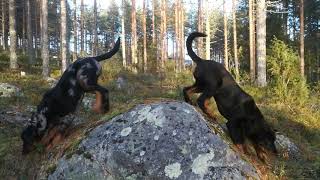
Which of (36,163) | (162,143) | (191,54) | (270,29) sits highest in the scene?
(270,29)

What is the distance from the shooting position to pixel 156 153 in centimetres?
540

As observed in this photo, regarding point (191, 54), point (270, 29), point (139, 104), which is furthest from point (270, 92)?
point (270, 29)

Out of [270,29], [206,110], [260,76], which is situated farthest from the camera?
[270,29]

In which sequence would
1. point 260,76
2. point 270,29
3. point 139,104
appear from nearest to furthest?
1. point 139,104
2. point 260,76
3. point 270,29

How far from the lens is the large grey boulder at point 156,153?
5324mm

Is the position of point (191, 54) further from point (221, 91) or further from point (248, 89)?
point (248, 89)

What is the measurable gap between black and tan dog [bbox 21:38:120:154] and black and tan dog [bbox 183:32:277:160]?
5.25ft

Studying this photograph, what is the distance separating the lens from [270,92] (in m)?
16.6

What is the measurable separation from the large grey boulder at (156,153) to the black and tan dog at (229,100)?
975 millimetres

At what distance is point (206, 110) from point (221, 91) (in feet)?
1.40

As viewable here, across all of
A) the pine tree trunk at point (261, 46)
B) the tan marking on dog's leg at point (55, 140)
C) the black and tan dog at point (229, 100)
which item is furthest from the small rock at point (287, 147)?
the pine tree trunk at point (261, 46)

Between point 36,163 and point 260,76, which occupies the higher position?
point 260,76

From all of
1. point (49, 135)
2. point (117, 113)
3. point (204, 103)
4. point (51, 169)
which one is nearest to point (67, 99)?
point (49, 135)

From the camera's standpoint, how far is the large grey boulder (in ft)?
17.5
